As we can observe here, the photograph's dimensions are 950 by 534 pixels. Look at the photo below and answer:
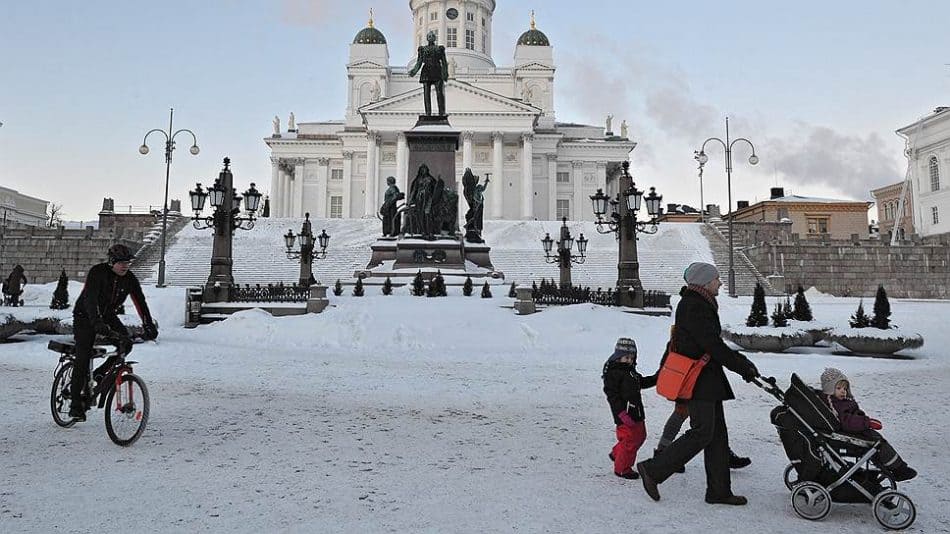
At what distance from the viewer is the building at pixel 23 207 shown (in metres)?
90.0

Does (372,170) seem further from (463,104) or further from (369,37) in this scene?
(369,37)

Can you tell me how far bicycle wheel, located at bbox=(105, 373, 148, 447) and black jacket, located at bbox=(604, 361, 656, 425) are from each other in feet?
13.4

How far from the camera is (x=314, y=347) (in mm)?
14727

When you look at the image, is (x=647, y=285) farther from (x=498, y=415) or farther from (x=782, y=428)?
(x=782, y=428)

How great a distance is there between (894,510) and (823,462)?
0.45m

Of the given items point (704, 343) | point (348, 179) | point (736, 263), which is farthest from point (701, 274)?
point (348, 179)

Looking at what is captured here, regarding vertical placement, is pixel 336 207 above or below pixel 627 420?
above

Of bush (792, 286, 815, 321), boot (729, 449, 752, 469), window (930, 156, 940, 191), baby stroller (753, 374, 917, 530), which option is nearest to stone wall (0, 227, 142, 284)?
bush (792, 286, 815, 321)

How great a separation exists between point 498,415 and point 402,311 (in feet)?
32.4

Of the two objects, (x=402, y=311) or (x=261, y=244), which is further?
(x=261, y=244)

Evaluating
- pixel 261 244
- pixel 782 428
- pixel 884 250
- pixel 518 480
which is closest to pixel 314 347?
pixel 518 480

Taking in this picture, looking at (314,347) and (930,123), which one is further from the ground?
(930,123)

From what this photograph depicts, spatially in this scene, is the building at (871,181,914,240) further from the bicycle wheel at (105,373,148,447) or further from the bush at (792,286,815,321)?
the bicycle wheel at (105,373,148,447)

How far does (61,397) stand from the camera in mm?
6277
